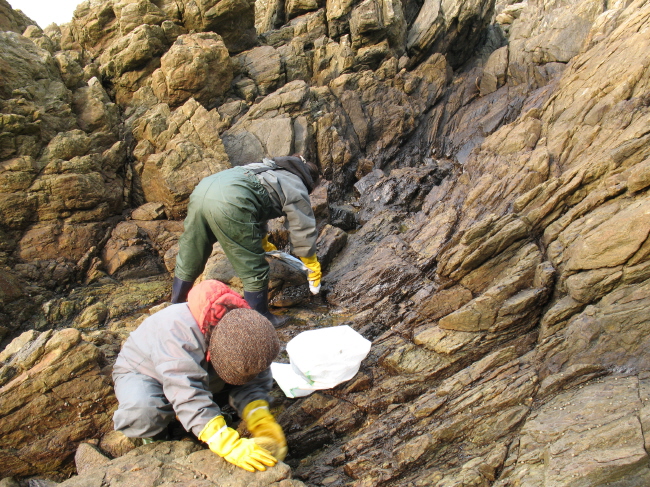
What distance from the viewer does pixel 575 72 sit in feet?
40.2

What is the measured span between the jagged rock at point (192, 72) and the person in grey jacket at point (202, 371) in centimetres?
1045

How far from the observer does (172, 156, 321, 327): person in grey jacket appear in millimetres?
6883

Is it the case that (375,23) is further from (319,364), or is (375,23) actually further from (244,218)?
(319,364)

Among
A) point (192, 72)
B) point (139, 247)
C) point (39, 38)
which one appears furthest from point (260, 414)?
point (39, 38)

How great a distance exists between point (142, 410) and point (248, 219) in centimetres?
346

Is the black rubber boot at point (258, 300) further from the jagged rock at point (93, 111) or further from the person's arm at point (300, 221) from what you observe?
the jagged rock at point (93, 111)

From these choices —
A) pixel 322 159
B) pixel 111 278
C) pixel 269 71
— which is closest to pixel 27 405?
pixel 111 278

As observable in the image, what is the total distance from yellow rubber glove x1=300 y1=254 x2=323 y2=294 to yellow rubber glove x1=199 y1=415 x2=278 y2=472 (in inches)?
165

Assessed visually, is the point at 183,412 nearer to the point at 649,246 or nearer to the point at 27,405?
the point at 27,405

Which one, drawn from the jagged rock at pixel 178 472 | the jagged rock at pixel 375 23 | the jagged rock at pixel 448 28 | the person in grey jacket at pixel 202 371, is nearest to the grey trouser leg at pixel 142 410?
the person in grey jacket at pixel 202 371

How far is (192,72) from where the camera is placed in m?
13.0

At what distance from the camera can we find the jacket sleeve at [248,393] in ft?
15.8

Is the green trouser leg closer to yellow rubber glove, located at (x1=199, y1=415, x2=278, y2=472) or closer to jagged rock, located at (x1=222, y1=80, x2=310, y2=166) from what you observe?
yellow rubber glove, located at (x1=199, y1=415, x2=278, y2=472)

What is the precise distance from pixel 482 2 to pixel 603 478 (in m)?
22.2
